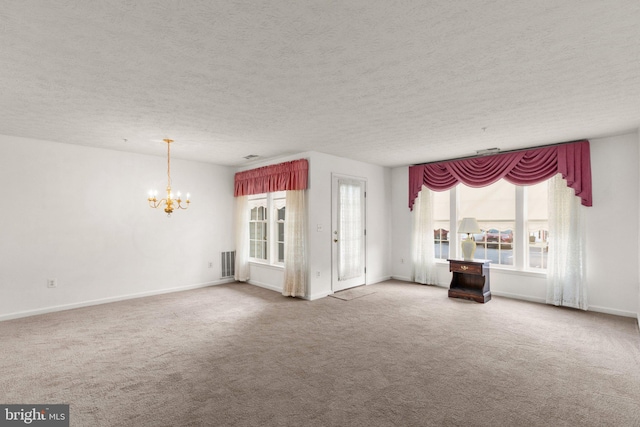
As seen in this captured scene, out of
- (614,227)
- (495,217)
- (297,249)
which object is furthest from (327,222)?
(614,227)

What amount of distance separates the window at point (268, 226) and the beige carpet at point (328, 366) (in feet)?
5.62

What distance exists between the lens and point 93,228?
5094 millimetres


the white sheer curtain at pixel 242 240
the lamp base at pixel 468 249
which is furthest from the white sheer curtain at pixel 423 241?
the white sheer curtain at pixel 242 240

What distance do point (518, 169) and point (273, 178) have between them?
14.3ft

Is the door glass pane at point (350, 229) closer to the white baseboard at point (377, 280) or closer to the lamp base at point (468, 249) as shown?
the white baseboard at point (377, 280)

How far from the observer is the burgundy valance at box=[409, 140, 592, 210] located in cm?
461

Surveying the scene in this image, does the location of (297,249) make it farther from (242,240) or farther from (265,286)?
(242,240)

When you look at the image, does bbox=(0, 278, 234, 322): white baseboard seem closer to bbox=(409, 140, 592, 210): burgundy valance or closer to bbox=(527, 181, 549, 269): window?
bbox=(409, 140, 592, 210): burgundy valance

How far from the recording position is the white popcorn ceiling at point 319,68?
5.85ft

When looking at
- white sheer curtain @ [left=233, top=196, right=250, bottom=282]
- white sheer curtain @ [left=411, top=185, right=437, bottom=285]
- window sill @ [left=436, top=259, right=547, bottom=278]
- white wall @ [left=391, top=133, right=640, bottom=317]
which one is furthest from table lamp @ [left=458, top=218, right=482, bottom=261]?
white sheer curtain @ [left=233, top=196, right=250, bottom=282]

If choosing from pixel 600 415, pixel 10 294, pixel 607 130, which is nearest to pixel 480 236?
pixel 607 130

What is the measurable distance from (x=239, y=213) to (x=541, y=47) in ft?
19.1

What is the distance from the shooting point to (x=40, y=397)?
96.0 inches

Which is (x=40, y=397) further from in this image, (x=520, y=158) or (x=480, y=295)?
(x=520, y=158)
